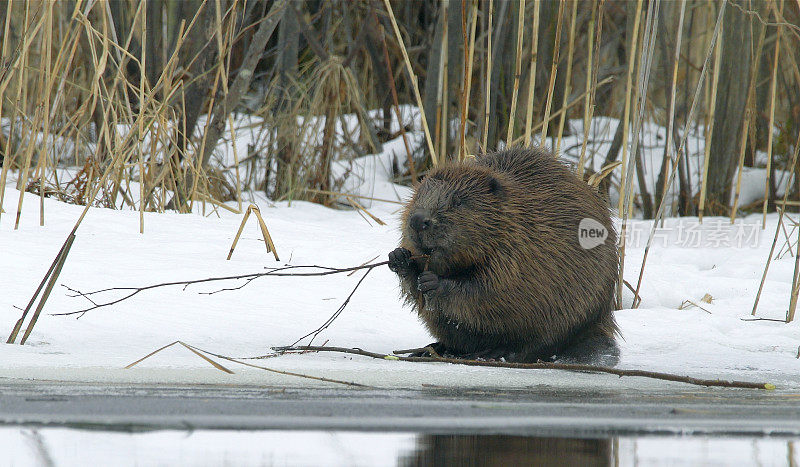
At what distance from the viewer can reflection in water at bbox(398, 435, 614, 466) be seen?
1.28 metres

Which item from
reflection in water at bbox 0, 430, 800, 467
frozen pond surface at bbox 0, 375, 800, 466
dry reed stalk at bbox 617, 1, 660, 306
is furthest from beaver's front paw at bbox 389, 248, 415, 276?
reflection in water at bbox 0, 430, 800, 467

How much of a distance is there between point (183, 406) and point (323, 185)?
393 centimetres

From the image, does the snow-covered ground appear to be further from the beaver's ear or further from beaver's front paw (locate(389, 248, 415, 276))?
the beaver's ear

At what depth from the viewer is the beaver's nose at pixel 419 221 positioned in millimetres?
2562

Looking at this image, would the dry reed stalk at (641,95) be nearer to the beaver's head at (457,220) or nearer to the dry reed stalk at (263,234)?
the beaver's head at (457,220)

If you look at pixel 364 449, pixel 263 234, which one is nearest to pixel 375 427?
pixel 364 449

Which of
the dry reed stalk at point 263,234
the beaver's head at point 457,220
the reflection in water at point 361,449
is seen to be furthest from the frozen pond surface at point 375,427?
the dry reed stalk at point 263,234

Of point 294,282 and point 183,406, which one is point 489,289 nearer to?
point 294,282

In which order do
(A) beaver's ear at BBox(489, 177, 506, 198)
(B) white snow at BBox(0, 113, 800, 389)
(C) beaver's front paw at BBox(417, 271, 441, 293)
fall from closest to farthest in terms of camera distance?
(B) white snow at BBox(0, 113, 800, 389) → (C) beaver's front paw at BBox(417, 271, 441, 293) → (A) beaver's ear at BBox(489, 177, 506, 198)

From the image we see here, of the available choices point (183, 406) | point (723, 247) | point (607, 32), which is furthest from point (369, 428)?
point (607, 32)

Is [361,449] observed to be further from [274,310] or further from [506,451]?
[274,310]

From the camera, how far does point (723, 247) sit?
4598 mm

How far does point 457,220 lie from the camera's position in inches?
103

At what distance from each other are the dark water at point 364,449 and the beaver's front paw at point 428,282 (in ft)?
3.64
